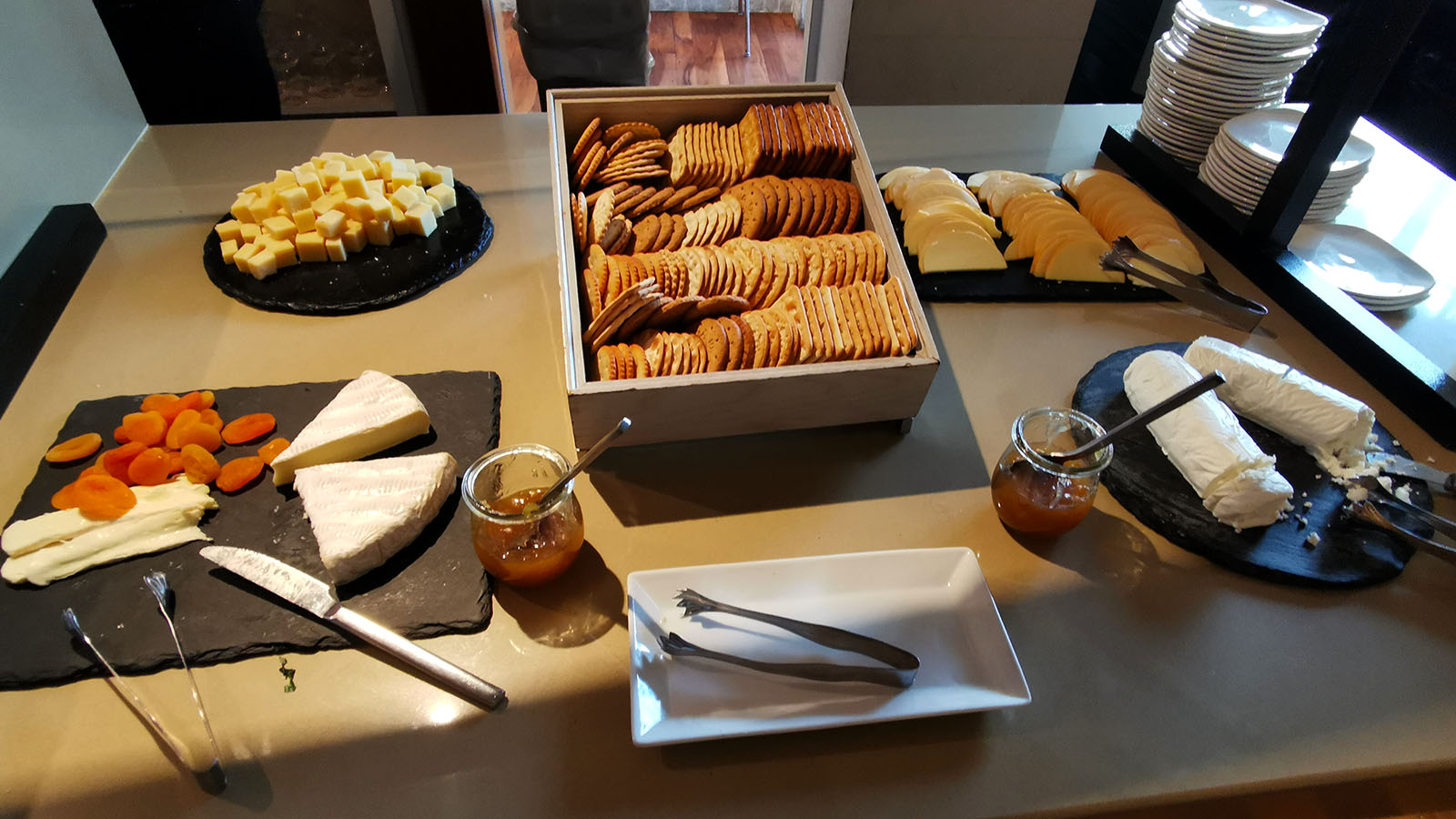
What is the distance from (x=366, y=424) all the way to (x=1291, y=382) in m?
1.48

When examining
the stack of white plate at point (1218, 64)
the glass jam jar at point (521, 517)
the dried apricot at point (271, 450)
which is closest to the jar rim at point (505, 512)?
the glass jam jar at point (521, 517)

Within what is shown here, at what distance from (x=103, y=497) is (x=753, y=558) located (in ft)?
3.00

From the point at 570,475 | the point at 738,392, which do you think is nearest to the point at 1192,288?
the point at 738,392

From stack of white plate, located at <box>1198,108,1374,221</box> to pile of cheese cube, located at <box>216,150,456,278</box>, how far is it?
71.7 inches

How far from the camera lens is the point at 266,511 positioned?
115 cm

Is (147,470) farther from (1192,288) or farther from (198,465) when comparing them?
(1192,288)

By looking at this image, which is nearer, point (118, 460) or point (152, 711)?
point (152, 711)

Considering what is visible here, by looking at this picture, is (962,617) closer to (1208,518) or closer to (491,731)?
(1208,518)

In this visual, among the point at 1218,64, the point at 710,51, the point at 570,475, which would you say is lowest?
the point at 710,51

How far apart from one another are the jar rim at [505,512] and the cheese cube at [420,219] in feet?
2.70

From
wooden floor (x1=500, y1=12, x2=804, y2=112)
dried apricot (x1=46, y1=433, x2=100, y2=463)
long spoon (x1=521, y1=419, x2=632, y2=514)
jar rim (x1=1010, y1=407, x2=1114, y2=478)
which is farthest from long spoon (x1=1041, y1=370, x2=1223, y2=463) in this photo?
wooden floor (x1=500, y1=12, x2=804, y2=112)

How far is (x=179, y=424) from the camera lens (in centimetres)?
123

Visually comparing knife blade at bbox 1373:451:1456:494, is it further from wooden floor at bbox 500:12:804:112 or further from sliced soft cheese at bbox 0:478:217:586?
wooden floor at bbox 500:12:804:112

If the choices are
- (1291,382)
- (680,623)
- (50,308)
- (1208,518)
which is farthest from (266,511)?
(1291,382)
